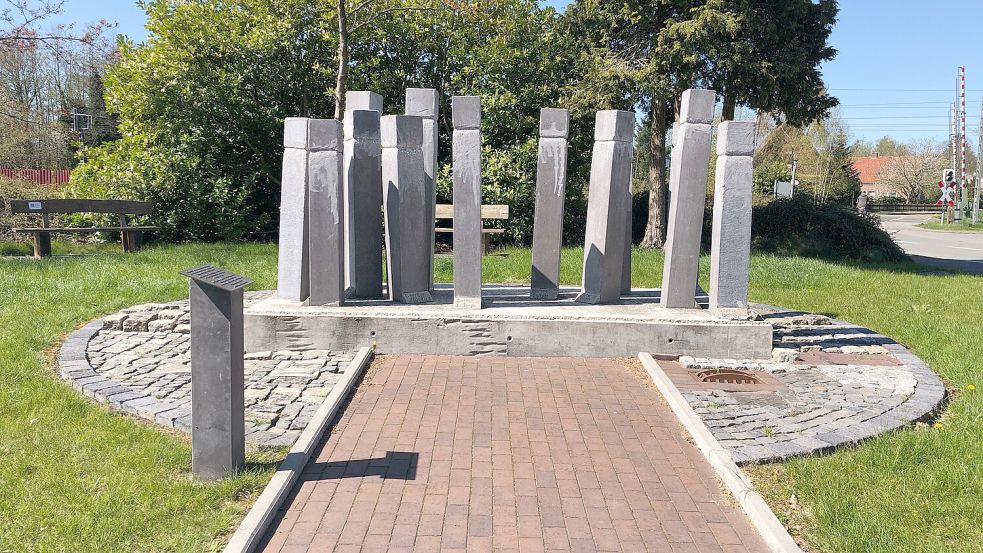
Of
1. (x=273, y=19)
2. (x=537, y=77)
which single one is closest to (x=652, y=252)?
(x=537, y=77)

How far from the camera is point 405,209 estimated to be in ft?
25.2

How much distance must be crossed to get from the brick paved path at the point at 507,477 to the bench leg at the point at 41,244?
10.0m

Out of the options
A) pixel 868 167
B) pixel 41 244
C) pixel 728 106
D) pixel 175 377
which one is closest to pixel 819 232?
pixel 728 106

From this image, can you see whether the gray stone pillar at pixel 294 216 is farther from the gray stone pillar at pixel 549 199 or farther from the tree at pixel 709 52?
the tree at pixel 709 52

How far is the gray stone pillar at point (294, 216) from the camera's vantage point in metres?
7.17

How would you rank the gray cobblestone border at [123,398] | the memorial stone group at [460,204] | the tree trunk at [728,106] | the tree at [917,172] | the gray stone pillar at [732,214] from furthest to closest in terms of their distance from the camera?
the tree at [917,172] < the tree trunk at [728,106] < the memorial stone group at [460,204] < the gray stone pillar at [732,214] < the gray cobblestone border at [123,398]

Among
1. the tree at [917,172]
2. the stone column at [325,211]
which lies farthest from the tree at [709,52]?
the tree at [917,172]

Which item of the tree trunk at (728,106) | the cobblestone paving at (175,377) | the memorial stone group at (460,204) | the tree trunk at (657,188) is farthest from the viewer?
the tree trunk at (657,188)

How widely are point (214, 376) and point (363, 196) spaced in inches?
168

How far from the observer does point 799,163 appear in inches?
1454

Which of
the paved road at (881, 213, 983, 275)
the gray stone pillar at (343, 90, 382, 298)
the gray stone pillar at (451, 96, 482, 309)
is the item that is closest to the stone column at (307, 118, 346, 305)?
the gray stone pillar at (343, 90, 382, 298)

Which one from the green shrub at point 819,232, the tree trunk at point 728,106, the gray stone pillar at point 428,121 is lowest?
the green shrub at point 819,232

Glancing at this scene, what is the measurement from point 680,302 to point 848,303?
14.1 feet

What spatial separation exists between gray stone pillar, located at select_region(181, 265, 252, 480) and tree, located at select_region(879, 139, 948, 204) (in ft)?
216
